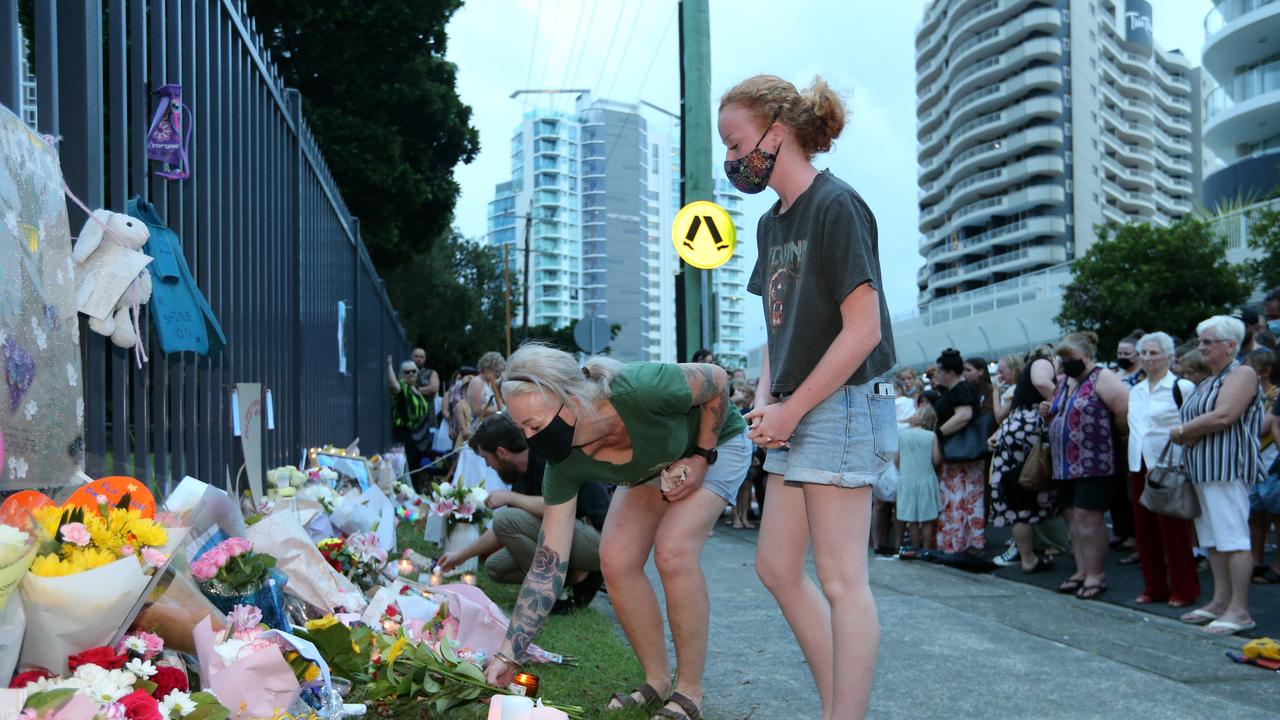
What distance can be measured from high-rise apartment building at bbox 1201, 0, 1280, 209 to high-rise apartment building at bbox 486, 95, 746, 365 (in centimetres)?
6262

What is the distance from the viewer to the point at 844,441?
115 inches

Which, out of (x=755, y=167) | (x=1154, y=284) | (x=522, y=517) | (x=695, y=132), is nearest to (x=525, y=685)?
(x=755, y=167)

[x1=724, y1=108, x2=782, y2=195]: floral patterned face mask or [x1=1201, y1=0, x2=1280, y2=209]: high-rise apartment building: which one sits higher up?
[x1=1201, y1=0, x2=1280, y2=209]: high-rise apartment building

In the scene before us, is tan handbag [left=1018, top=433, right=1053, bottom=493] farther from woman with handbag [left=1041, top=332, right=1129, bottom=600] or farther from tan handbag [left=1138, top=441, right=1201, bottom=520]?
tan handbag [left=1138, top=441, right=1201, bottom=520]

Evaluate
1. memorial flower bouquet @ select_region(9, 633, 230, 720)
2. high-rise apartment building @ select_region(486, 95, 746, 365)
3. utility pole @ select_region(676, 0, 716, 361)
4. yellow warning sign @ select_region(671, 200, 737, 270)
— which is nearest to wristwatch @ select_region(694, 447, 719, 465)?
memorial flower bouquet @ select_region(9, 633, 230, 720)

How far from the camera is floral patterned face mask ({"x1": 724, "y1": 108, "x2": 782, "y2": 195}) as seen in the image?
3168 mm

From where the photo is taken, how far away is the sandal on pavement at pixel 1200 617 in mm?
5719

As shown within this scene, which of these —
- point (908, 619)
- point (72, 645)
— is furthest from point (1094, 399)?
point (72, 645)

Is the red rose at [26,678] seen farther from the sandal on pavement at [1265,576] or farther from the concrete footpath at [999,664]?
the sandal on pavement at [1265,576]

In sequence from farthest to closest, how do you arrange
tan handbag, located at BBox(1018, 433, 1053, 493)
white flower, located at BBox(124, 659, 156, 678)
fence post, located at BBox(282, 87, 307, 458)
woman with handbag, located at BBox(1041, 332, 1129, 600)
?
tan handbag, located at BBox(1018, 433, 1053, 493) < woman with handbag, located at BBox(1041, 332, 1129, 600) < fence post, located at BBox(282, 87, 307, 458) < white flower, located at BBox(124, 659, 156, 678)

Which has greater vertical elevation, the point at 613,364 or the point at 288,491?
the point at 613,364

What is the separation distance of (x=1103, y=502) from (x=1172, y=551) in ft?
1.99

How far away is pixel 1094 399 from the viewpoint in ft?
22.7

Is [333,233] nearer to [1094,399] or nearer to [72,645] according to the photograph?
[1094,399]
